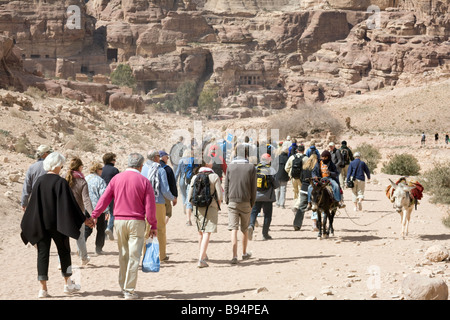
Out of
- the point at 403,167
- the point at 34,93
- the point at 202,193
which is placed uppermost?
the point at 34,93

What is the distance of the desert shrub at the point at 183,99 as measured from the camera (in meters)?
79.9

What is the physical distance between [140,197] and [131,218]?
0.28 m

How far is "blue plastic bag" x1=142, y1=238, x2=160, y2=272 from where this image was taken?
772 centimetres

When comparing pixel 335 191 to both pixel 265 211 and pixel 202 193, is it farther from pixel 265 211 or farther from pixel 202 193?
pixel 202 193

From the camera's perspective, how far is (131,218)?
301 inches

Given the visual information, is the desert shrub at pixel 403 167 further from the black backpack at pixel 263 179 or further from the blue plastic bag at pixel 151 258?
the blue plastic bag at pixel 151 258

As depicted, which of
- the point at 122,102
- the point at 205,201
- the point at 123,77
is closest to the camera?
the point at 205,201

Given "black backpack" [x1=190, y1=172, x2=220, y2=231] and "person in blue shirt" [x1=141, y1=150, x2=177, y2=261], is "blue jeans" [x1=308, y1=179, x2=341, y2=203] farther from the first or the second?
"person in blue shirt" [x1=141, y1=150, x2=177, y2=261]


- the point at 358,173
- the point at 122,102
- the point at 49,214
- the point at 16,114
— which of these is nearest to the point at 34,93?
the point at 16,114

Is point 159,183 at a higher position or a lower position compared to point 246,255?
higher

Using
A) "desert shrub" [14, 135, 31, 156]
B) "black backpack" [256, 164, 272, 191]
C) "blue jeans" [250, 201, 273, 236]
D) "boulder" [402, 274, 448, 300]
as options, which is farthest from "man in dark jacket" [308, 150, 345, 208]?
"desert shrub" [14, 135, 31, 156]

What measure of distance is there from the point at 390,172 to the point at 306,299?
22.7m

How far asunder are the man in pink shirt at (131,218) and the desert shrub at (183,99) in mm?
70603
